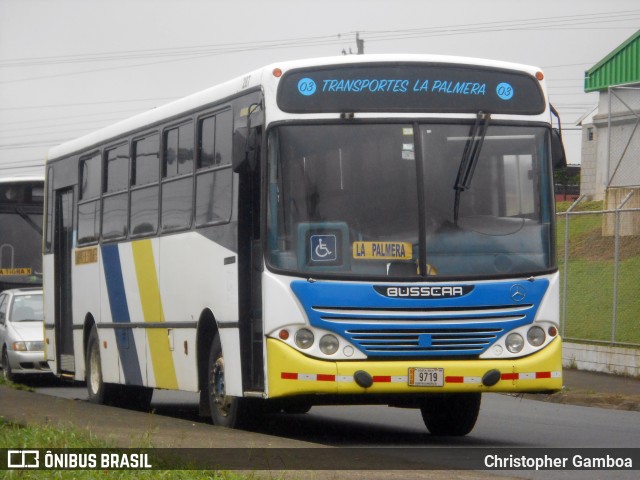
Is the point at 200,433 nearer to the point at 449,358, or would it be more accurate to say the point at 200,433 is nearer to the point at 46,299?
the point at 449,358

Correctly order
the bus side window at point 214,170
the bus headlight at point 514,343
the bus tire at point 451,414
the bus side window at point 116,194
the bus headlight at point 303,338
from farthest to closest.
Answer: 1. the bus side window at point 116,194
2. the bus tire at point 451,414
3. the bus side window at point 214,170
4. the bus headlight at point 514,343
5. the bus headlight at point 303,338

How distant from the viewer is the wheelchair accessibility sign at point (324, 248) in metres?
12.6

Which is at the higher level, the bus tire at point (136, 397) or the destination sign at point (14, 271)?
the destination sign at point (14, 271)

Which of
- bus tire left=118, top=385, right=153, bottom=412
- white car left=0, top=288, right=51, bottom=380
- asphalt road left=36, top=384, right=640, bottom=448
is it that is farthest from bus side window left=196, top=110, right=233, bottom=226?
white car left=0, top=288, right=51, bottom=380

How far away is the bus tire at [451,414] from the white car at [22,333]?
11.3 m

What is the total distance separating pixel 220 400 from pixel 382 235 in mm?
2593

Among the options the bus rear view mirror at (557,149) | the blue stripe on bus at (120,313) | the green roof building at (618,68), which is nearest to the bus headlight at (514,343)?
the bus rear view mirror at (557,149)

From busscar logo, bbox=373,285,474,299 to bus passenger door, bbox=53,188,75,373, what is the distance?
27.9 feet

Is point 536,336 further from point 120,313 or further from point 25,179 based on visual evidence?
point 25,179

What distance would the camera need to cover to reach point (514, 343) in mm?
12828

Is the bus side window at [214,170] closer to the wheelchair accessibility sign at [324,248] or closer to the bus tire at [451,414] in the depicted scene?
the wheelchair accessibility sign at [324,248]

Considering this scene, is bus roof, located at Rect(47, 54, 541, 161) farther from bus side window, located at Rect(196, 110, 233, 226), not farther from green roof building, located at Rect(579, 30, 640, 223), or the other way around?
green roof building, located at Rect(579, 30, 640, 223)

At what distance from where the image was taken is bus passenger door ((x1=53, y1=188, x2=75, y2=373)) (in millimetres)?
20281

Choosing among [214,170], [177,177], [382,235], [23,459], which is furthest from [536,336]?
[23,459]
